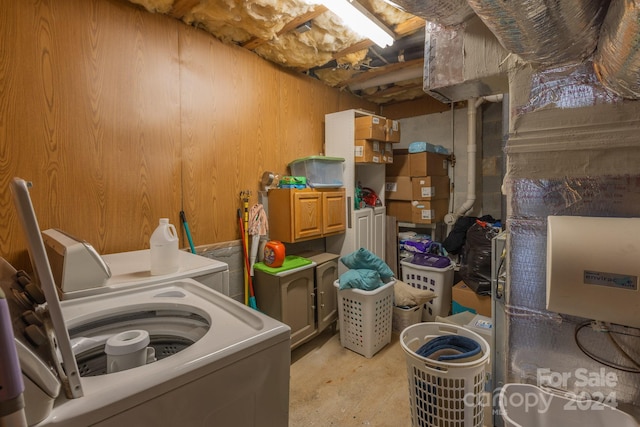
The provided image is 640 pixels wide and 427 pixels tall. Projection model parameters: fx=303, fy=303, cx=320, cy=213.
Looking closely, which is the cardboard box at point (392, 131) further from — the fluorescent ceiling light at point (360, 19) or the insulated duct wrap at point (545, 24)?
the insulated duct wrap at point (545, 24)

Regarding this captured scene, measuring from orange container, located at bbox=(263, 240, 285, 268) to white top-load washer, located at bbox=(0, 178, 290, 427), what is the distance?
1.18m

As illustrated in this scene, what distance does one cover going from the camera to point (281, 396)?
94 cm

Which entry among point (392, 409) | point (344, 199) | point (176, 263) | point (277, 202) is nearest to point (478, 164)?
point (344, 199)

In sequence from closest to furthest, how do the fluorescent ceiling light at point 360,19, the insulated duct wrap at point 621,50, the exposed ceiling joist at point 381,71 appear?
the insulated duct wrap at point 621,50, the fluorescent ceiling light at point 360,19, the exposed ceiling joist at point 381,71

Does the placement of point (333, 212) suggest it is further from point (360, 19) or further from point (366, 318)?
point (360, 19)

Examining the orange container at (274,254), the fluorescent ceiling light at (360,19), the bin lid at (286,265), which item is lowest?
the bin lid at (286,265)

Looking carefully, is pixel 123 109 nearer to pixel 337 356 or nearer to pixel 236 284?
pixel 236 284

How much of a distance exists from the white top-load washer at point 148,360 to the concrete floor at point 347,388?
115 cm

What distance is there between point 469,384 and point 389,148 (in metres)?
2.64

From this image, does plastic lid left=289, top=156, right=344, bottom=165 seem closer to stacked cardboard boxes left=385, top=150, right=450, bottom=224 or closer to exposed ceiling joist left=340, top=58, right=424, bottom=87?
exposed ceiling joist left=340, top=58, right=424, bottom=87

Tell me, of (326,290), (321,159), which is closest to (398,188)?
(321,159)

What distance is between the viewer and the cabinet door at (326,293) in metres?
2.75

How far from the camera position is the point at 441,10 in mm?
1180

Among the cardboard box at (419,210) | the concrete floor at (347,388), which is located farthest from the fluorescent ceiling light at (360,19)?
the concrete floor at (347,388)
